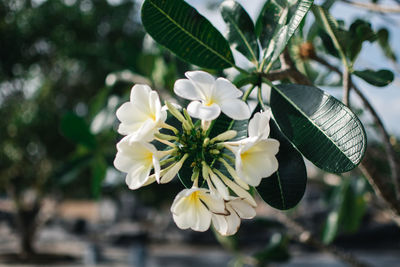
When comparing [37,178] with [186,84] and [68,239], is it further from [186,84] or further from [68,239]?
[186,84]

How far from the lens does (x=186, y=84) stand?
16.7 inches

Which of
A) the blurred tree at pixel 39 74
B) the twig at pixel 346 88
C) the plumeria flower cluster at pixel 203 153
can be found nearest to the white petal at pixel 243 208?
the plumeria flower cluster at pixel 203 153

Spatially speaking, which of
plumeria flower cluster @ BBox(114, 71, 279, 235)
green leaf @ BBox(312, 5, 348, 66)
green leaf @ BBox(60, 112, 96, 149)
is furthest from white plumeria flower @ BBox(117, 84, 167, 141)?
green leaf @ BBox(60, 112, 96, 149)

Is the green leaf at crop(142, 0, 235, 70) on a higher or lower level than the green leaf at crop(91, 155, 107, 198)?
higher

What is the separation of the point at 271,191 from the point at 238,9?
357mm

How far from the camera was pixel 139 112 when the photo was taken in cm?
43

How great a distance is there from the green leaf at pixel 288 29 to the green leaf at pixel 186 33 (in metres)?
0.08

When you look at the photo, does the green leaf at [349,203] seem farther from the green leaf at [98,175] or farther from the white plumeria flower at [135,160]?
the white plumeria flower at [135,160]

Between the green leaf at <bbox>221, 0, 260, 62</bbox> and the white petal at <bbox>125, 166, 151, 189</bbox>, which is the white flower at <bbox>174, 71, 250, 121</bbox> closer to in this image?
the white petal at <bbox>125, 166, 151, 189</bbox>

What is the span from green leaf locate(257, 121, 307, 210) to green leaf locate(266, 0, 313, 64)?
0.15 metres

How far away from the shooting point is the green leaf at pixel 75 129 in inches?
56.2

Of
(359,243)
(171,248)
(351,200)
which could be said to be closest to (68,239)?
(171,248)

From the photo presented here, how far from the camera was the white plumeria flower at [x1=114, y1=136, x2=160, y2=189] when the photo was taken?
39 cm

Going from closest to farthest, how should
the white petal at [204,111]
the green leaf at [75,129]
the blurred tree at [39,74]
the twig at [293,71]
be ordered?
the white petal at [204,111], the twig at [293,71], the green leaf at [75,129], the blurred tree at [39,74]
